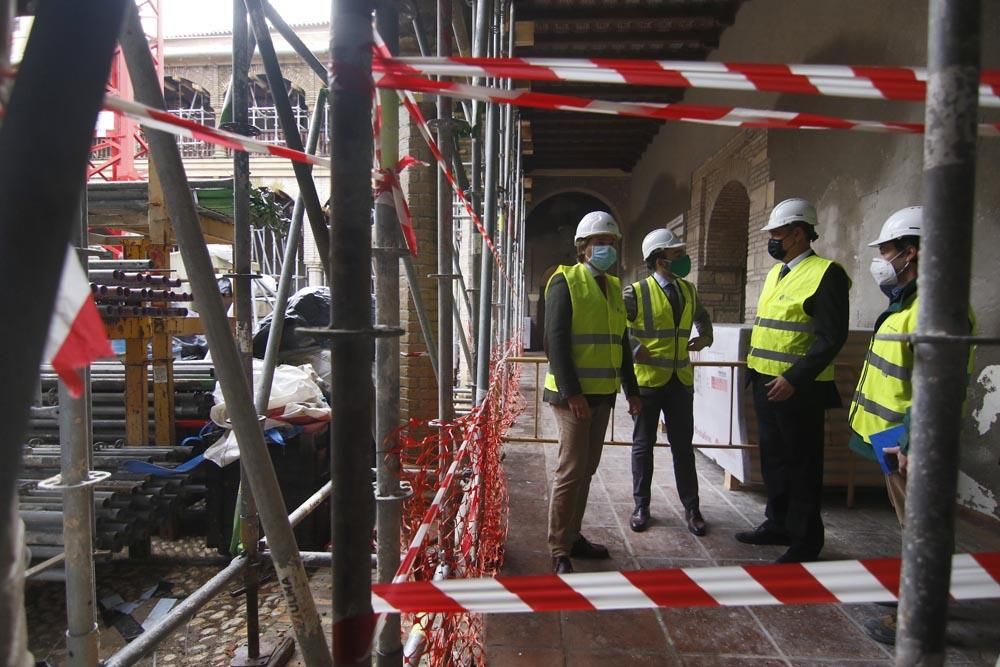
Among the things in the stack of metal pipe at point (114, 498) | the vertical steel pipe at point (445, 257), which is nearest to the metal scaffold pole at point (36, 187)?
the vertical steel pipe at point (445, 257)

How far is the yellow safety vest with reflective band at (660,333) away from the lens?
3.62m

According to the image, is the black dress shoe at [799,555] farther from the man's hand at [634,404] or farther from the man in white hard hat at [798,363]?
the man's hand at [634,404]

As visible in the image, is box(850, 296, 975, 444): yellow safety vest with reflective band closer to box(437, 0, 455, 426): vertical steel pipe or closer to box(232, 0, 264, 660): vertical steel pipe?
box(437, 0, 455, 426): vertical steel pipe

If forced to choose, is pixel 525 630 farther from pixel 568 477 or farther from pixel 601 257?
pixel 601 257

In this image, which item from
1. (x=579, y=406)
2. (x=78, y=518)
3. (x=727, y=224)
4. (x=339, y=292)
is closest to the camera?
(x=339, y=292)

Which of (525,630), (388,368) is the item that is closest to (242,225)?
(388,368)

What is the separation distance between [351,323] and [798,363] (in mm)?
2726

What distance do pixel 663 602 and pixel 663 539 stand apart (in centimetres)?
265

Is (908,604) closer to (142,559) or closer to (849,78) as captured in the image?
(849,78)

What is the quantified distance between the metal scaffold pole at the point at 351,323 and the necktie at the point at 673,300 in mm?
3007

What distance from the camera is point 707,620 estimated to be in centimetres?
263

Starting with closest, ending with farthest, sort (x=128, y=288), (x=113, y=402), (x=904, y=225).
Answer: (x=904, y=225), (x=128, y=288), (x=113, y=402)

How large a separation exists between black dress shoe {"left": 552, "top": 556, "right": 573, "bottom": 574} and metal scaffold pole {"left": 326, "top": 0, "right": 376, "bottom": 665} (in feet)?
7.14

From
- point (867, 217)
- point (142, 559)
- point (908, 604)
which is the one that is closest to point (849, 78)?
point (908, 604)
